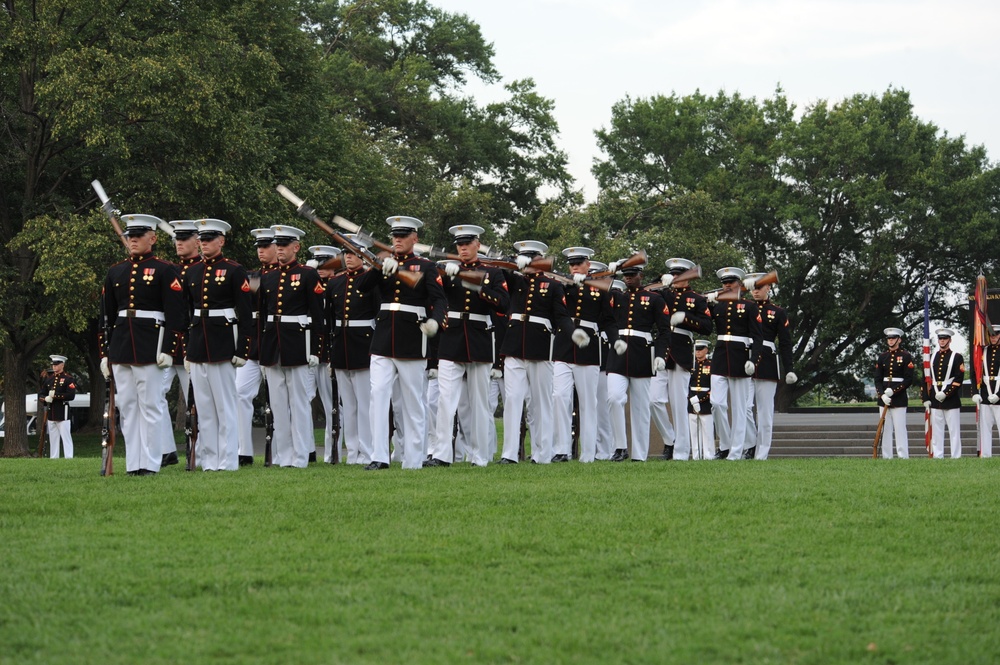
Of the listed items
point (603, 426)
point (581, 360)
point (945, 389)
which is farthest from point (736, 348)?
point (945, 389)

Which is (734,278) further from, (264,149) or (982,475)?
(264,149)

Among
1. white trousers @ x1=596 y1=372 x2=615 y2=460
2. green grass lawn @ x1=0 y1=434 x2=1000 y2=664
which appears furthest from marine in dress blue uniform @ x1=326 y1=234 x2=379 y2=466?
green grass lawn @ x1=0 y1=434 x2=1000 y2=664

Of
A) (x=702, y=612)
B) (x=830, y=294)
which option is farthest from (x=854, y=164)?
(x=702, y=612)

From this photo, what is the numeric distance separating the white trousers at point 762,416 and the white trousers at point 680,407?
0.97 metres

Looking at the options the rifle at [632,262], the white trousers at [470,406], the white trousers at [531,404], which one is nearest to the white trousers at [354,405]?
the white trousers at [470,406]

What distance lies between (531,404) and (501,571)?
794 centimetres

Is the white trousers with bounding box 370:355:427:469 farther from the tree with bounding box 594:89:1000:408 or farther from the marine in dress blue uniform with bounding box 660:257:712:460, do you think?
the tree with bounding box 594:89:1000:408

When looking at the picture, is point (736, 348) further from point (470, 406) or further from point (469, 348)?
point (469, 348)

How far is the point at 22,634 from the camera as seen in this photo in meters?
5.79

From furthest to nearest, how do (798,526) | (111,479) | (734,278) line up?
(734,278) → (111,479) → (798,526)

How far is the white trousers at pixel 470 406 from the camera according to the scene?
13.4 metres

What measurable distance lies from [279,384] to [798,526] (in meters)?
7.40

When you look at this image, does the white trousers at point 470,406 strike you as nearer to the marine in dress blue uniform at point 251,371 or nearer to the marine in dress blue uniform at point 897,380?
the marine in dress blue uniform at point 251,371

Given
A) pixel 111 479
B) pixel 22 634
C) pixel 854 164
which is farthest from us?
pixel 854 164
